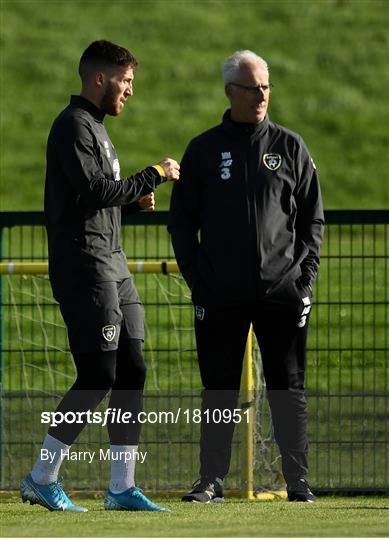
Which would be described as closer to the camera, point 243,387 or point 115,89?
point 115,89

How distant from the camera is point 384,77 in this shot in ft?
102

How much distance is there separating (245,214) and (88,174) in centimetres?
90

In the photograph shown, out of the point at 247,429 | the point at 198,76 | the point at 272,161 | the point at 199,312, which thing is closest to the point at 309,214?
the point at 272,161

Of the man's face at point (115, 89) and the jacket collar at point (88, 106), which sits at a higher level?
the man's face at point (115, 89)

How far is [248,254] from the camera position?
7.18 m

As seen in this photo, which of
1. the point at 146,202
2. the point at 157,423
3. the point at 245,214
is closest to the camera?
the point at 146,202

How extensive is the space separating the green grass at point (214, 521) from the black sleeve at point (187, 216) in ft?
3.79

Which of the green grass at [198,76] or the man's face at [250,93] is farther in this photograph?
the green grass at [198,76]

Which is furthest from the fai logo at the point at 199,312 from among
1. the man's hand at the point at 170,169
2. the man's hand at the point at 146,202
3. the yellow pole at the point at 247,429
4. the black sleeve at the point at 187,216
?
the yellow pole at the point at 247,429

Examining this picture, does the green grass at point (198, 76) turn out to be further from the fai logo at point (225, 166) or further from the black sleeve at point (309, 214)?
the fai logo at point (225, 166)

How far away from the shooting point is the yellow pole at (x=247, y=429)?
876 cm

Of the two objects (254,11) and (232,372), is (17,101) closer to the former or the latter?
(254,11)

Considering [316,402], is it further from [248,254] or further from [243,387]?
[248,254]

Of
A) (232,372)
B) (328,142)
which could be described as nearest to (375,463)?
(232,372)
